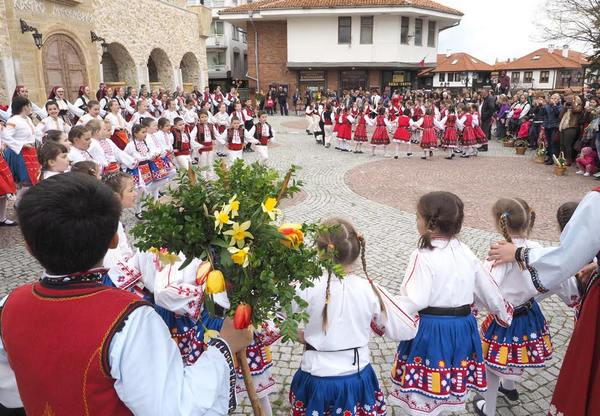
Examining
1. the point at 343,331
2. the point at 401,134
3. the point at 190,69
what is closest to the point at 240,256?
the point at 343,331

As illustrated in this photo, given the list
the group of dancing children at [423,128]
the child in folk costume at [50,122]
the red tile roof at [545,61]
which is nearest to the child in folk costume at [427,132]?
the group of dancing children at [423,128]

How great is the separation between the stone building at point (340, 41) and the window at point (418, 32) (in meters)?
0.07

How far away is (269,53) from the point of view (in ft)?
109

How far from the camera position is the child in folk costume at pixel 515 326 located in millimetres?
3016

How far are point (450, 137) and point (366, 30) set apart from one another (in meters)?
19.5

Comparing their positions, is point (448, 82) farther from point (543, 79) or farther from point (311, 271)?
point (311, 271)

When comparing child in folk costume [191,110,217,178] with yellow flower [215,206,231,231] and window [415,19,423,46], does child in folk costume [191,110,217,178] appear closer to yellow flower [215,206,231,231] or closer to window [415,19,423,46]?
yellow flower [215,206,231,231]

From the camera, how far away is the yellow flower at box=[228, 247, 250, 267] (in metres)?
1.57

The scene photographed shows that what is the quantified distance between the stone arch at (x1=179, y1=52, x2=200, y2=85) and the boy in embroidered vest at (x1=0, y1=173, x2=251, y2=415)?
1184 inches

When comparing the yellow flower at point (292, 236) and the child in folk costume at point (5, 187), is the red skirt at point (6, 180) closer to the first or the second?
the child in folk costume at point (5, 187)

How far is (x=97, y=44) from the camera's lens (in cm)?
1855

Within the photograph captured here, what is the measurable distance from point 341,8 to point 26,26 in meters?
20.8

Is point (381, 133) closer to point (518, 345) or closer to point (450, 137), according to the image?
point (450, 137)

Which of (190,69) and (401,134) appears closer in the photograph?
(401,134)
